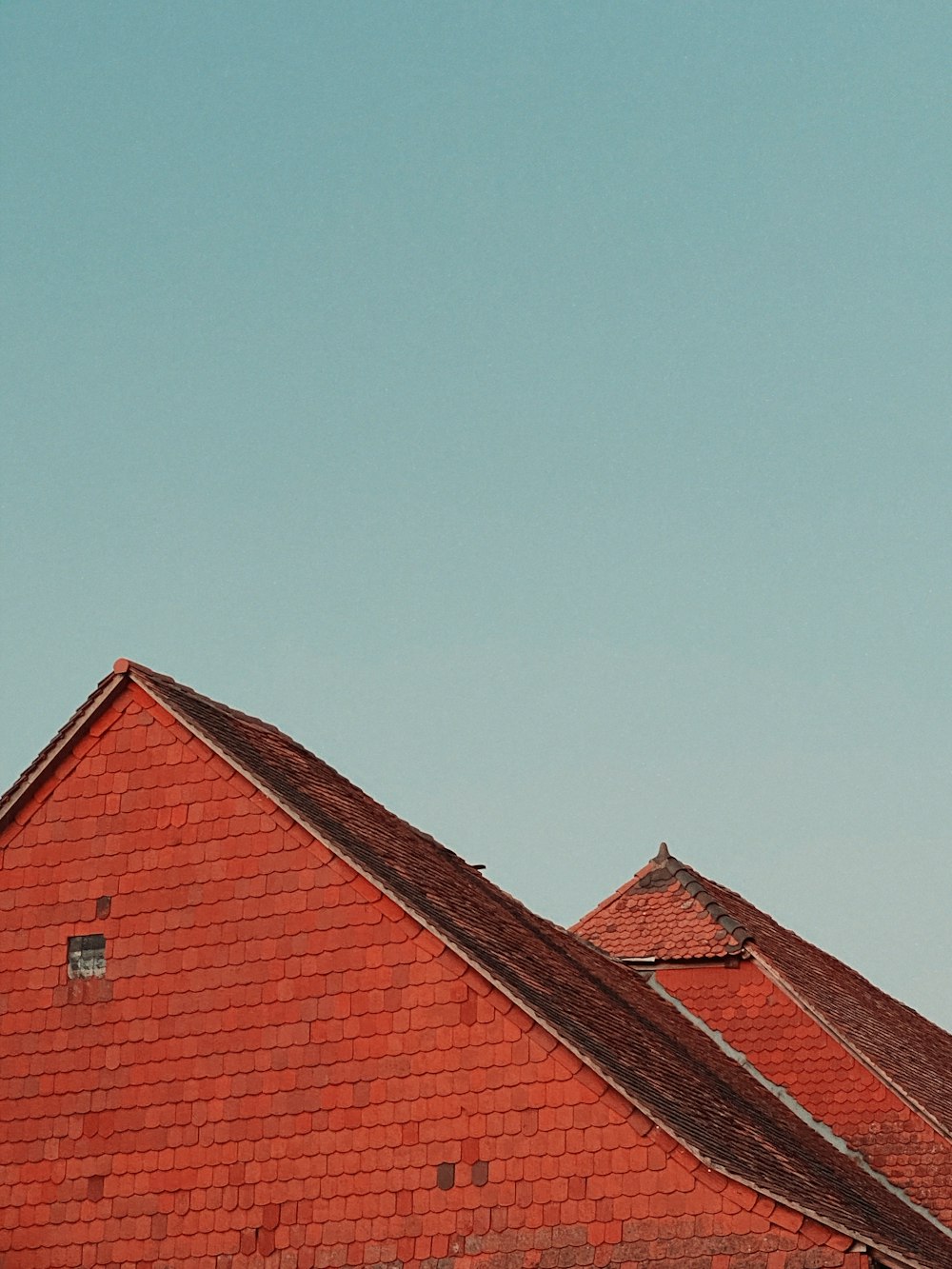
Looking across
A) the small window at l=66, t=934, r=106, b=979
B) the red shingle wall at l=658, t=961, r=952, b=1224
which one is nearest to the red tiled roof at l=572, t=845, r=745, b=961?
the red shingle wall at l=658, t=961, r=952, b=1224

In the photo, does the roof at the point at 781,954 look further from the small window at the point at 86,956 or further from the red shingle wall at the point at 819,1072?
the small window at the point at 86,956

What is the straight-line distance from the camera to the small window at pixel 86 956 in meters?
21.3

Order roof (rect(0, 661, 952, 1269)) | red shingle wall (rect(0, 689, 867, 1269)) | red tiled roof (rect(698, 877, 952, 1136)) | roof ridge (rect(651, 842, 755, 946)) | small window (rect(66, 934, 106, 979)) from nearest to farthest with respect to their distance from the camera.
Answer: red shingle wall (rect(0, 689, 867, 1269)), roof (rect(0, 661, 952, 1269)), small window (rect(66, 934, 106, 979)), red tiled roof (rect(698, 877, 952, 1136)), roof ridge (rect(651, 842, 755, 946))

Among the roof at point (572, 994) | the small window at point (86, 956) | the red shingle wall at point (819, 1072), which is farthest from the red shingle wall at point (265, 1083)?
the red shingle wall at point (819, 1072)

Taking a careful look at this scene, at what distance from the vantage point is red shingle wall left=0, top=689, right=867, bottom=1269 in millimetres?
18266

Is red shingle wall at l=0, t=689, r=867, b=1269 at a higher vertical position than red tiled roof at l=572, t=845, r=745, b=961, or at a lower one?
lower

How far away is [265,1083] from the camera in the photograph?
20.0 m

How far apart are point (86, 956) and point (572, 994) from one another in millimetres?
5521

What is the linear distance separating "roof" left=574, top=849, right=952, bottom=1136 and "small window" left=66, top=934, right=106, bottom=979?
33.7 ft

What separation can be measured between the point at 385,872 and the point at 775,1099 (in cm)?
879

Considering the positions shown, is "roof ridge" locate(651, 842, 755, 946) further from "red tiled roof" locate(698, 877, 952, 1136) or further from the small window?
the small window

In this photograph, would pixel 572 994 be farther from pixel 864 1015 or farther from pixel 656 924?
pixel 864 1015

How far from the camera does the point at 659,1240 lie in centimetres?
1778

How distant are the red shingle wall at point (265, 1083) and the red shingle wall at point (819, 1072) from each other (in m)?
8.78
